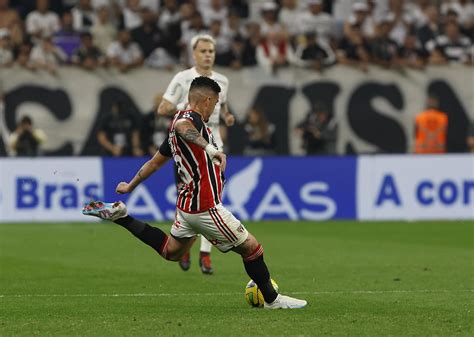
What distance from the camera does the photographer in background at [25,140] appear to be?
2273 centimetres

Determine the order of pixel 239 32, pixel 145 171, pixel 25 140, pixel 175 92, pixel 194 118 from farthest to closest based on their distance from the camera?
pixel 239 32 < pixel 25 140 < pixel 175 92 < pixel 145 171 < pixel 194 118

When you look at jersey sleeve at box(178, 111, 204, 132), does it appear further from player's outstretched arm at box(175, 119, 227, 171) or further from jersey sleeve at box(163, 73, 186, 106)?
jersey sleeve at box(163, 73, 186, 106)

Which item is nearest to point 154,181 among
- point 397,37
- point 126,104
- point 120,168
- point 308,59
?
point 120,168

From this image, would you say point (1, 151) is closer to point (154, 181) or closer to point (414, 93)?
point (154, 181)

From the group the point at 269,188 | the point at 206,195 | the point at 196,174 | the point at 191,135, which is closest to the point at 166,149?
the point at 196,174

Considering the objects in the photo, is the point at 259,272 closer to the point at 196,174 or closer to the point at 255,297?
the point at 255,297

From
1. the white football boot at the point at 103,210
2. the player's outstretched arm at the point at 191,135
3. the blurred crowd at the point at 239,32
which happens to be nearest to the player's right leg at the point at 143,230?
the white football boot at the point at 103,210

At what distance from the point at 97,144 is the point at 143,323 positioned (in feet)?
46.5

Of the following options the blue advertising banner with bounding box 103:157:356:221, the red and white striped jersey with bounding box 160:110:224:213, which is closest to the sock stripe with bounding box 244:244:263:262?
the red and white striped jersey with bounding box 160:110:224:213

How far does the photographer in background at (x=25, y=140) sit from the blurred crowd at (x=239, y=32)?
1364 mm

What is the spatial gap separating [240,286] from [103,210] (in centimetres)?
231

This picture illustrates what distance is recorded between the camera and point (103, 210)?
10.5 meters

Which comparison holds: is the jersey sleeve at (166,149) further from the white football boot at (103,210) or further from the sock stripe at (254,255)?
the sock stripe at (254,255)

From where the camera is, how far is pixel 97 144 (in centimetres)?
2334
